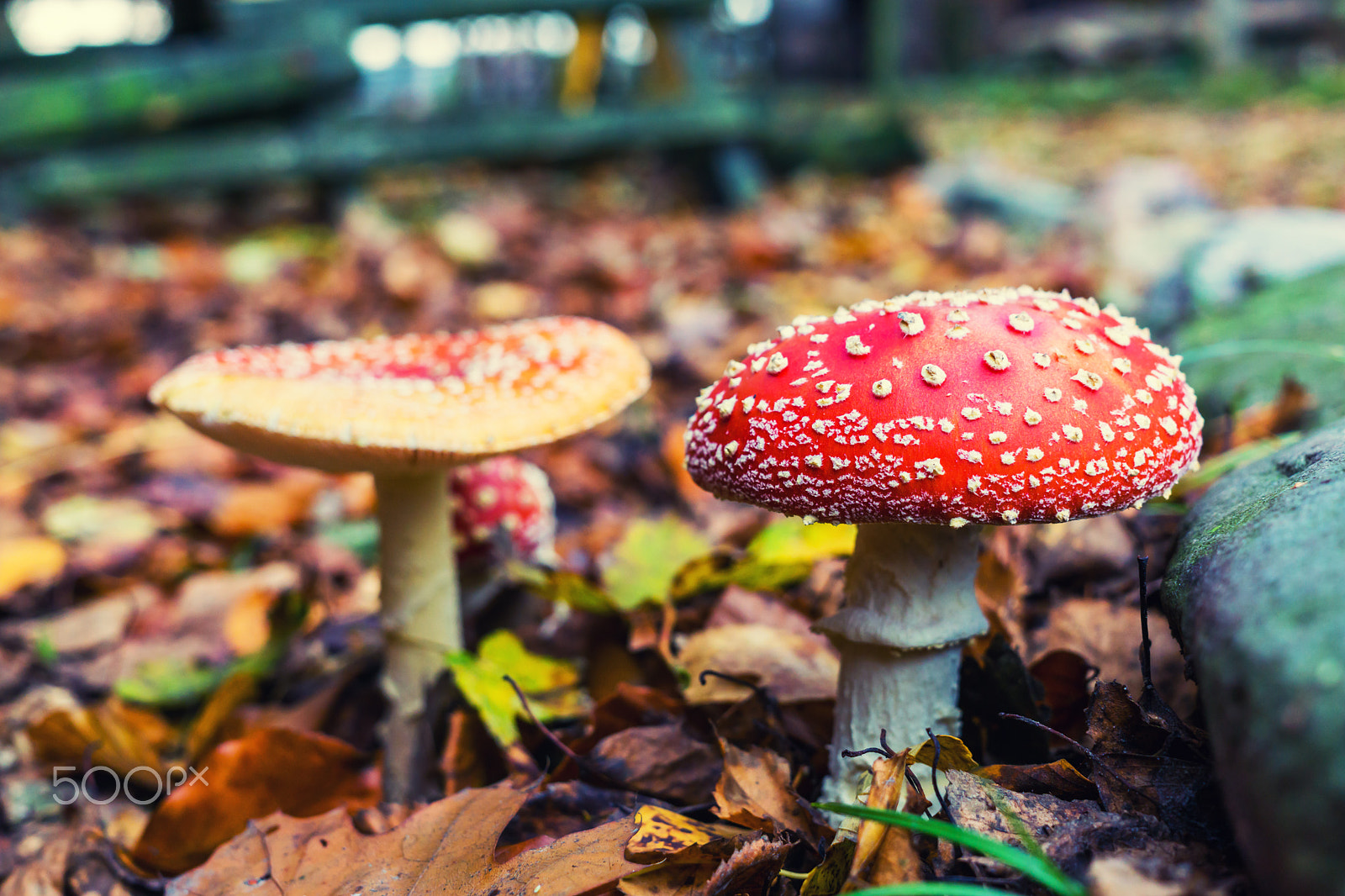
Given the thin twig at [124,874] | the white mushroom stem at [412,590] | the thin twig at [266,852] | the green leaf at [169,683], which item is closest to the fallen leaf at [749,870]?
the thin twig at [266,852]

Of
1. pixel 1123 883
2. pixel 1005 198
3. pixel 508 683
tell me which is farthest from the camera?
pixel 1005 198

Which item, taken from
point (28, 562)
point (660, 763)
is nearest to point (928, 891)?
Answer: point (660, 763)

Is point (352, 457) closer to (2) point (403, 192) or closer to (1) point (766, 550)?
(1) point (766, 550)

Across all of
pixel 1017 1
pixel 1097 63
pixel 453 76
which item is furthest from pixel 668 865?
pixel 453 76

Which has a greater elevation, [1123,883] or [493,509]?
[1123,883]

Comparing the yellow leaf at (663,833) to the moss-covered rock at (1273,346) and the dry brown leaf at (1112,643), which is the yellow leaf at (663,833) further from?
the moss-covered rock at (1273,346)

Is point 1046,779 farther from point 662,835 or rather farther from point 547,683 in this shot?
point 547,683

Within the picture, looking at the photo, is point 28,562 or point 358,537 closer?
point 28,562
